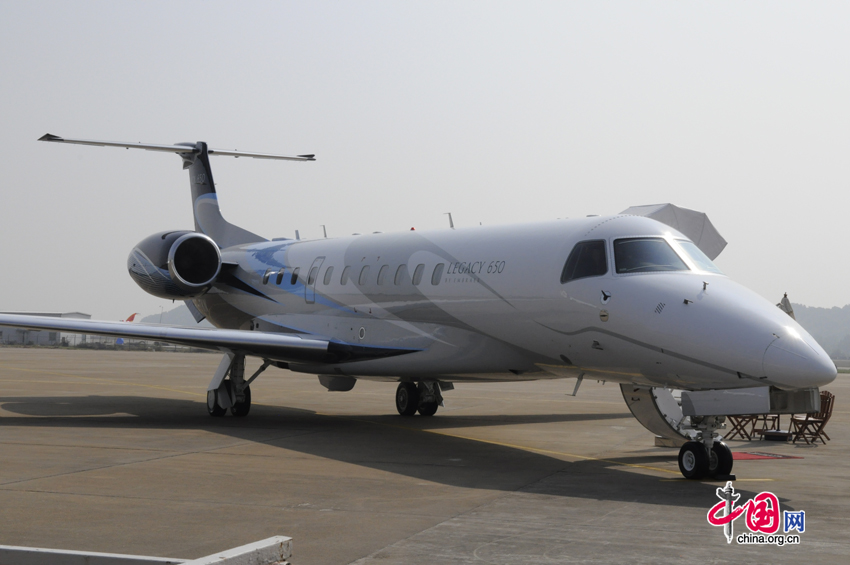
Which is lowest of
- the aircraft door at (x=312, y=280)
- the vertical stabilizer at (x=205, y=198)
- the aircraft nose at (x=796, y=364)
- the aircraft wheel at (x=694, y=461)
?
the aircraft wheel at (x=694, y=461)

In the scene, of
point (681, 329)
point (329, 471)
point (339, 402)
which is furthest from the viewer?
point (339, 402)

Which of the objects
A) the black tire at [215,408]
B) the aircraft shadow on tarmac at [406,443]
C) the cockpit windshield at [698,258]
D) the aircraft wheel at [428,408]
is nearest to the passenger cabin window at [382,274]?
the aircraft shadow on tarmac at [406,443]

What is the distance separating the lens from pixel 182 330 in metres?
15.7

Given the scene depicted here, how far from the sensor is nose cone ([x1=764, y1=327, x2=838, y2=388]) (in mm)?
8648

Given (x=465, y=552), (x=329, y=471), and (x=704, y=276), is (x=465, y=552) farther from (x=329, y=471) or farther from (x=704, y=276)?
(x=704, y=276)

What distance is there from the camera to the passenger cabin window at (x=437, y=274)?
13.6 meters

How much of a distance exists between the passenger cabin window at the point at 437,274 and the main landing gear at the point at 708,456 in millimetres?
4872

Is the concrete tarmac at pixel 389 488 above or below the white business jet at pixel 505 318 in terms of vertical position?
below

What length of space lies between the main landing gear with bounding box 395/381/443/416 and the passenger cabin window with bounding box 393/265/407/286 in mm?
3595

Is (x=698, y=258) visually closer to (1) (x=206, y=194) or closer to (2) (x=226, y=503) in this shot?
(2) (x=226, y=503)

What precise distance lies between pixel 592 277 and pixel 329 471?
3843 millimetres

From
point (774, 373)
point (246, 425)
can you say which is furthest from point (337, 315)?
point (774, 373)

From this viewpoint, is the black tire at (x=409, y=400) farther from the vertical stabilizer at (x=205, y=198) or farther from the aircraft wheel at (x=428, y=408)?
the vertical stabilizer at (x=205, y=198)

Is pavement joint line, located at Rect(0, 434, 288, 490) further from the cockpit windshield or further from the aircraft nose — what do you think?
the aircraft nose
